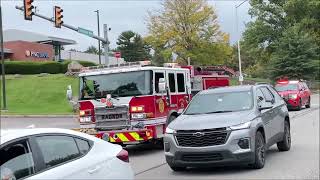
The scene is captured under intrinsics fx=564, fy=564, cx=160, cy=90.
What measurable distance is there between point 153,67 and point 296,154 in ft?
14.2

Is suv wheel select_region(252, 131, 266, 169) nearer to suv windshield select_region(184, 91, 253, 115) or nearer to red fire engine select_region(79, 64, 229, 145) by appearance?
suv windshield select_region(184, 91, 253, 115)

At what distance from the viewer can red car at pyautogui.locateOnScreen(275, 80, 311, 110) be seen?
3009 centimetres

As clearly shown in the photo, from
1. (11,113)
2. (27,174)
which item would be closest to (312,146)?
(27,174)

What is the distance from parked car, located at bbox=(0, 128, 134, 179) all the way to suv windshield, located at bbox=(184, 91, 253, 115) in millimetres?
4972

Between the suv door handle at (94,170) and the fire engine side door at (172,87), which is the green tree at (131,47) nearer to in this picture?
the fire engine side door at (172,87)

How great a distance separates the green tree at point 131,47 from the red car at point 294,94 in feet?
273

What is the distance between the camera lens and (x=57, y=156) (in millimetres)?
5613

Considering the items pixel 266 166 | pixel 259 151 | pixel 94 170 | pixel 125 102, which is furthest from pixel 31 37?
pixel 94 170

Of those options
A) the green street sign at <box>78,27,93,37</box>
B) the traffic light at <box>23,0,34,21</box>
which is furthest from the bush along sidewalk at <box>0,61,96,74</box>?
the traffic light at <box>23,0,34,21</box>

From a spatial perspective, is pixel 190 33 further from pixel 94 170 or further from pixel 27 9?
pixel 94 170

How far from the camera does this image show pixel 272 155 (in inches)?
496

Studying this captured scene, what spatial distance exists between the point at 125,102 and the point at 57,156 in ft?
28.8

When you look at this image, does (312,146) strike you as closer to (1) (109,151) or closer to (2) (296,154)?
(2) (296,154)

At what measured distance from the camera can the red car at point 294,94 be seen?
3009cm
